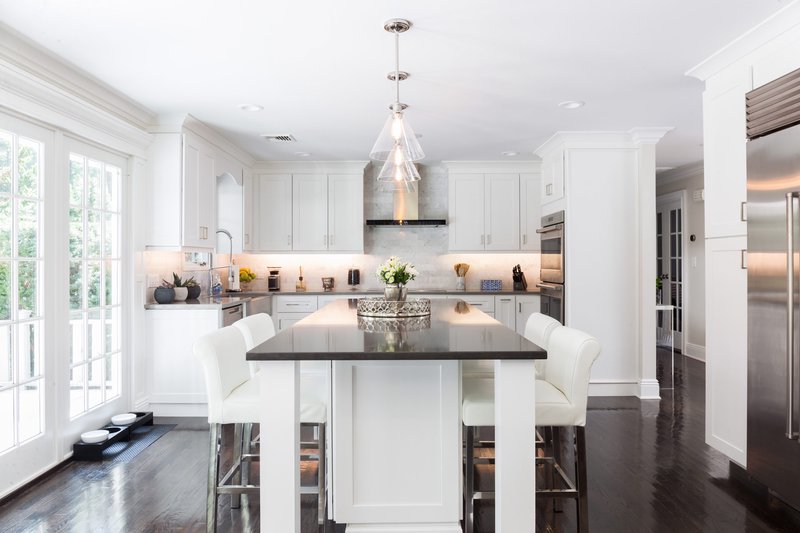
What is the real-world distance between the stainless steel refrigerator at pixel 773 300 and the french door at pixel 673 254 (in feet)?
15.3

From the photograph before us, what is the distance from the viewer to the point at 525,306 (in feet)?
18.9

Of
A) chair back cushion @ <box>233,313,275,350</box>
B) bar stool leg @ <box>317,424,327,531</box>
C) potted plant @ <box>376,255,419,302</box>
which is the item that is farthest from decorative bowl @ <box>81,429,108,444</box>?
potted plant @ <box>376,255,419,302</box>

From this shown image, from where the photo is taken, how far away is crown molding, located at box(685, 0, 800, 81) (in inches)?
96.7

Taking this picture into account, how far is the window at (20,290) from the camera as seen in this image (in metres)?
2.71

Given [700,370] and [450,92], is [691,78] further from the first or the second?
[700,370]

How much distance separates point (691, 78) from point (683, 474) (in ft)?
8.37

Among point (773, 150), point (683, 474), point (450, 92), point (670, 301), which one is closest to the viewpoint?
point (773, 150)

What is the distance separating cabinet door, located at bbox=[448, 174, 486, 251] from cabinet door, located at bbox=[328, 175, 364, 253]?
3.66 feet

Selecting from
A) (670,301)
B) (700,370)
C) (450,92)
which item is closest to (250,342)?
(450,92)

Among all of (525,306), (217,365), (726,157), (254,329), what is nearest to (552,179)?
(525,306)

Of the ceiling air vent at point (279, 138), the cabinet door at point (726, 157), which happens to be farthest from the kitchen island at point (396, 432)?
the ceiling air vent at point (279, 138)

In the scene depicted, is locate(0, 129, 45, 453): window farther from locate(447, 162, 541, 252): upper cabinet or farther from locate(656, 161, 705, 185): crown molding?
locate(656, 161, 705, 185): crown molding

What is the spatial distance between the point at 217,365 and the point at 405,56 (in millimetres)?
2048

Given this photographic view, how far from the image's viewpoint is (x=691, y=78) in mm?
3348
